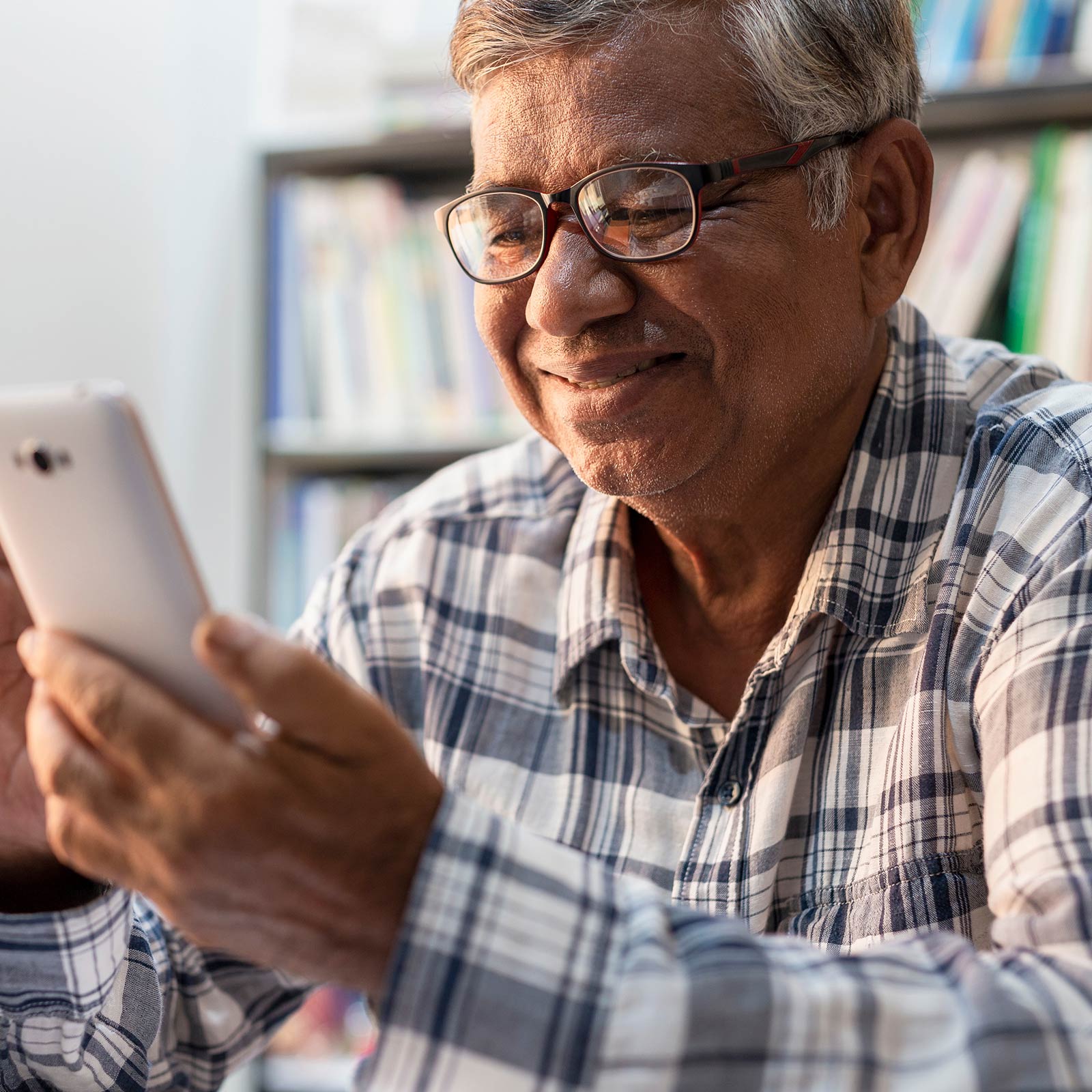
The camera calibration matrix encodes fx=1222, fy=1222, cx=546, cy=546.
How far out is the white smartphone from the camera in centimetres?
59

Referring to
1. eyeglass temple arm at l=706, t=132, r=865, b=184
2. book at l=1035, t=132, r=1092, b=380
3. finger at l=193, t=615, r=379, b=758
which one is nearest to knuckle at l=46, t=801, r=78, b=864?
finger at l=193, t=615, r=379, b=758

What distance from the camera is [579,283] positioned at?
3.27 feet

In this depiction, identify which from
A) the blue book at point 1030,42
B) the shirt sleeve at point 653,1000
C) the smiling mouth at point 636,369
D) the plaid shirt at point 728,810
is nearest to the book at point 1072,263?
the blue book at point 1030,42

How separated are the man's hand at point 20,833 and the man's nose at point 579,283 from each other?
0.47m

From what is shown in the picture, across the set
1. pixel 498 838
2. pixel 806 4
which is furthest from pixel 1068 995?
pixel 806 4

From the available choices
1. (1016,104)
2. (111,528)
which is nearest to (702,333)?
(111,528)

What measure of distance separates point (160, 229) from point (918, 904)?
5.91ft

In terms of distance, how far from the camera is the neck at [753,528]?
1.06m

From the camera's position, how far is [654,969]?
598 mm

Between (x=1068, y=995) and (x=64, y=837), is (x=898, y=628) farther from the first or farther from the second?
(x=64, y=837)

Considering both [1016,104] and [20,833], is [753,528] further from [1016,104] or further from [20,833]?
[1016,104]

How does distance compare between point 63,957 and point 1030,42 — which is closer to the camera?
point 63,957

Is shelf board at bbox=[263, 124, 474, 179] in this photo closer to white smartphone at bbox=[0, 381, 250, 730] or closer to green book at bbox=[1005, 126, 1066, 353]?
green book at bbox=[1005, 126, 1066, 353]

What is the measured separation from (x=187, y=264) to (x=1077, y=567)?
1.77 meters
